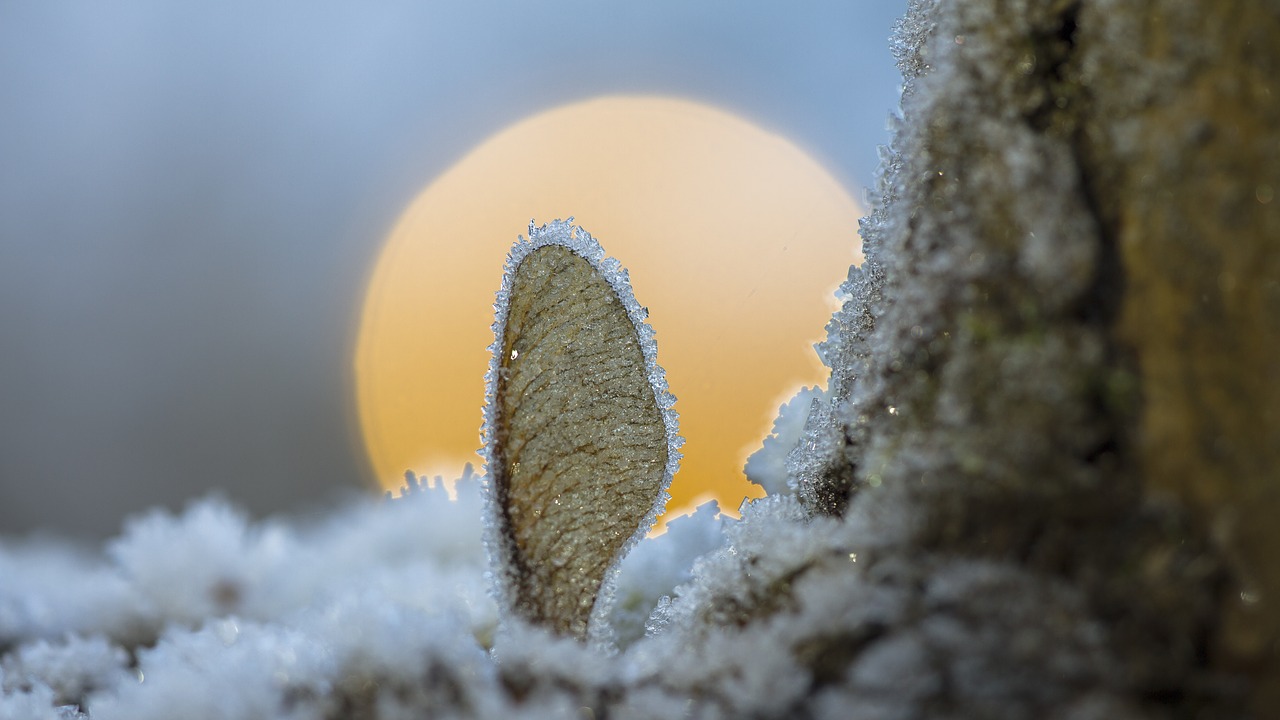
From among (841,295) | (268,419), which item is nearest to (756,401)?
(841,295)

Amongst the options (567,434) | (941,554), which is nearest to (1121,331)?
(941,554)

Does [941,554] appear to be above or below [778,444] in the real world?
below

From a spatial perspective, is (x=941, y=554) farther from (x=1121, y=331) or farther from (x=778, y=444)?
(x=778, y=444)

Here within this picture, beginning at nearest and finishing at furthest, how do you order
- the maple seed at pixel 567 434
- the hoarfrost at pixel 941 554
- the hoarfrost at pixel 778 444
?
the hoarfrost at pixel 941 554, the maple seed at pixel 567 434, the hoarfrost at pixel 778 444

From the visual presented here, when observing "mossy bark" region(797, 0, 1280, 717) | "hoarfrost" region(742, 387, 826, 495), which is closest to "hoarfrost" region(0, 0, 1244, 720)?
"mossy bark" region(797, 0, 1280, 717)

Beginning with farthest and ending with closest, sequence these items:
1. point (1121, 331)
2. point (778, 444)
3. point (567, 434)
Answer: point (778, 444) < point (567, 434) < point (1121, 331)

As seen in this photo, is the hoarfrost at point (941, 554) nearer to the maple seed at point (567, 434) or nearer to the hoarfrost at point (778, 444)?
the maple seed at point (567, 434)

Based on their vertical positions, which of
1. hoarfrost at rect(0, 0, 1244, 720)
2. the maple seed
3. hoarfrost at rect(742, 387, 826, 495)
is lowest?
hoarfrost at rect(0, 0, 1244, 720)

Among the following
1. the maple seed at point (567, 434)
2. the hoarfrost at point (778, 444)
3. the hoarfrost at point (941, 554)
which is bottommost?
the hoarfrost at point (941, 554)

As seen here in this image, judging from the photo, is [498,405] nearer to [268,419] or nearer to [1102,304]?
[1102,304]

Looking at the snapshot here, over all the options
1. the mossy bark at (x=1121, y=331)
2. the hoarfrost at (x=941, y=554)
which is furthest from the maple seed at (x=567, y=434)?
the mossy bark at (x=1121, y=331)

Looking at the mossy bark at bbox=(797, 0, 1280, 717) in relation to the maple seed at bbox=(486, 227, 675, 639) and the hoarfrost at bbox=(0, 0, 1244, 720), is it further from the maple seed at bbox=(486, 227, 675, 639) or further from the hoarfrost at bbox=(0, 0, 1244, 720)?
the maple seed at bbox=(486, 227, 675, 639)
